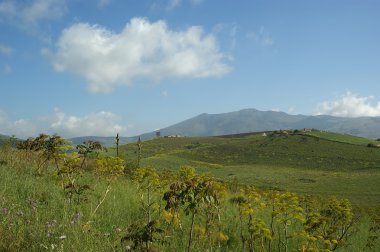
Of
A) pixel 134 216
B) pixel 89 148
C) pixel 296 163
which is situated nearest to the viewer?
pixel 134 216

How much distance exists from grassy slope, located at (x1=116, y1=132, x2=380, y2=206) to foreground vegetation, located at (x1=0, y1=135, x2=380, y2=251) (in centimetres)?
3397

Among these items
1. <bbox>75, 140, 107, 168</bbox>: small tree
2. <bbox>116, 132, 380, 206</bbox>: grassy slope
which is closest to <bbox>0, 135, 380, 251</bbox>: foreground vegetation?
<bbox>75, 140, 107, 168</bbox>: small tree

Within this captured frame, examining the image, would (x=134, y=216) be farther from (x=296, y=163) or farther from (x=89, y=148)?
(x=296, y=163)

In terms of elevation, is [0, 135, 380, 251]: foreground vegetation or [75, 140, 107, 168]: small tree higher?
[75, 140, 107, 168]: small tree

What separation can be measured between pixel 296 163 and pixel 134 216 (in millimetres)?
78453

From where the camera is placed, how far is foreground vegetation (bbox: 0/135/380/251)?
5281 mm

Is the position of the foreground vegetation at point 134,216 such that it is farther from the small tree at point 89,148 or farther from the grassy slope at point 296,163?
the grassy slope at point 296,163

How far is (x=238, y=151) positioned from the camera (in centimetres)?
10475

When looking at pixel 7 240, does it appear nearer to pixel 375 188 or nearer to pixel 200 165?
pixel 375 188

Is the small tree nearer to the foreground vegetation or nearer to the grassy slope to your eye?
the foreground vegetation

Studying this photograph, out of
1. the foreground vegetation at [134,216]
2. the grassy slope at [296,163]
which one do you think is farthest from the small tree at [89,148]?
the grassy slope at [296,163]

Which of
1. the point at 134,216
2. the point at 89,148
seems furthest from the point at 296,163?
the point at 89,148

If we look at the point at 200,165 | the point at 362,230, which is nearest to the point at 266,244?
the point at 362,230

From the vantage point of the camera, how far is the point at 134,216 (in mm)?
9211
